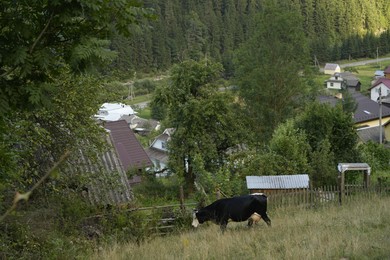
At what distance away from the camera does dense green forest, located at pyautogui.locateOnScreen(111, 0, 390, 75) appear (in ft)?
329

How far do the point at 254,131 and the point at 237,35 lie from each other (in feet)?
303

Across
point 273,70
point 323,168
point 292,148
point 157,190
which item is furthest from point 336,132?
point 157,190

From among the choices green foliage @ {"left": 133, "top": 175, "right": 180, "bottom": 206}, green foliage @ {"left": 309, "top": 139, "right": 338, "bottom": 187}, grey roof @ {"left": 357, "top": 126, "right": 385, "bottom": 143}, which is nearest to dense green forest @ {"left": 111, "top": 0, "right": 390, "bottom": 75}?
grey roof @ {"left": 357, "top": 126, "right": 385, "bottom": 143}

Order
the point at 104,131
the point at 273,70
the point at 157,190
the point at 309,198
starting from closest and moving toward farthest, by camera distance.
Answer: the point at 104,131 < the point at 309,198 < the point at 157,190 < the point at 273,70

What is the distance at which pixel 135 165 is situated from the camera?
27.1 meters

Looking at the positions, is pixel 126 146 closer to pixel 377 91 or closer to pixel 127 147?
pixel 127 147

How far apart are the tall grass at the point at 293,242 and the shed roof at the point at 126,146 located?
732 inches

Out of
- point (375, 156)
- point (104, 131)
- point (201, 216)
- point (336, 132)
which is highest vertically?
point (104, 131)

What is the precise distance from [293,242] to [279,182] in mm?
10091

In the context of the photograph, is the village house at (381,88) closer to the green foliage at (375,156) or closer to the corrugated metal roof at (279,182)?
the green foliage at (375,156)

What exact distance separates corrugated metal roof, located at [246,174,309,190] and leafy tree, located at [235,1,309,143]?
8.44 metres

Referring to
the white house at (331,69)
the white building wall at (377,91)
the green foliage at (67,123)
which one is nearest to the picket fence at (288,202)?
the green foliage at (67,123)

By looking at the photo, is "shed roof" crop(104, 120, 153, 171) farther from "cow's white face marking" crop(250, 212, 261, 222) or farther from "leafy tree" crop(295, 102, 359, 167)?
"cow's white face marking" crop(250, 212, 261, 222)

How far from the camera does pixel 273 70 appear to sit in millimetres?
25859
